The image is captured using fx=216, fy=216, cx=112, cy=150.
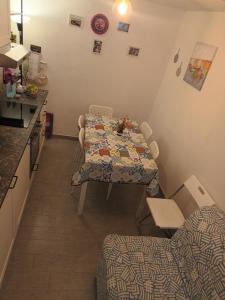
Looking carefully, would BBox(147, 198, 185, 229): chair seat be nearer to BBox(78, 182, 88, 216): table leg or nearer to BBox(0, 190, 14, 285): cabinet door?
BBox(78, 182, 88, 216): table leg

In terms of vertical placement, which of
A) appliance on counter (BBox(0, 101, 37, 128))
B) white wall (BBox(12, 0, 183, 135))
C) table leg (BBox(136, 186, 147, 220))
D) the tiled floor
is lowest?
the tiled floor

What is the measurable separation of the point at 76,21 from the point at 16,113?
1621 mm

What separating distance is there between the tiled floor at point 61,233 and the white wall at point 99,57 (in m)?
1.14

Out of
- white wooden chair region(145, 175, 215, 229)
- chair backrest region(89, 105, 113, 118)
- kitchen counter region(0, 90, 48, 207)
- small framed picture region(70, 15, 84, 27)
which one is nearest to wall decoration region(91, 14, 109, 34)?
small framed picture region(70, 15, 84, 27)

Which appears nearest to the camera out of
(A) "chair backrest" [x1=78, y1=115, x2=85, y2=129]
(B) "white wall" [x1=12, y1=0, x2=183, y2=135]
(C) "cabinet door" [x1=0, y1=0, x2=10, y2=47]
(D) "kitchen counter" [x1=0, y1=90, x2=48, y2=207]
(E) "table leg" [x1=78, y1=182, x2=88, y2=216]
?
(D) "kitchen counter" [x1=0, y1=90, x2=48, y2=207]

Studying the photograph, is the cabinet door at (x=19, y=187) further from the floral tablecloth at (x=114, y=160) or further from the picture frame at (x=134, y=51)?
the picture frame at (x=134, y=51)

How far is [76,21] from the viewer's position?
300 cm

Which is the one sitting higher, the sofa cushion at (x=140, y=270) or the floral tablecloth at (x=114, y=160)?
the floral tablecloth at (x=114, y=160)

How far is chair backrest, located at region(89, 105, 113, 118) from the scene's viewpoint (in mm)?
3354

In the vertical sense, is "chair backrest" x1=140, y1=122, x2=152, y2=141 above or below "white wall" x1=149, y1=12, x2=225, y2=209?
below

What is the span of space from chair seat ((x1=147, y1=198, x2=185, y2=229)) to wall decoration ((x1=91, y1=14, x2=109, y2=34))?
2.43 meters

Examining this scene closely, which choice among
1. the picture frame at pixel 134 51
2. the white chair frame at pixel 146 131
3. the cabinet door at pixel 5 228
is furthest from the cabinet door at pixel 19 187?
the picture frame at pixel 134 51

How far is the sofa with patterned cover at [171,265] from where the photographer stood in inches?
57.9

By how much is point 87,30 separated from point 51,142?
1.83m
